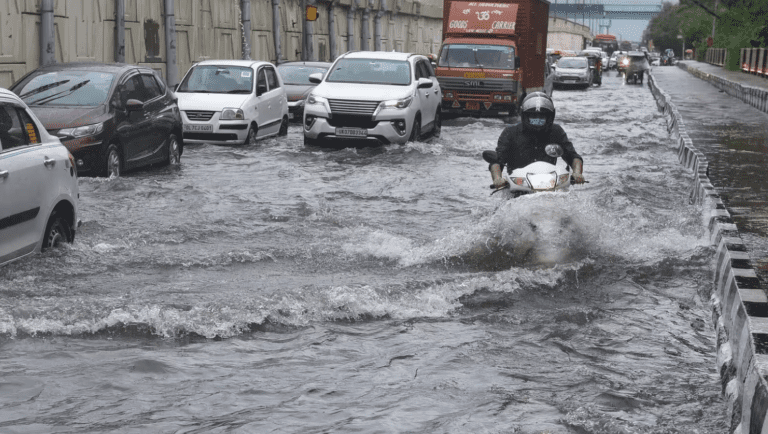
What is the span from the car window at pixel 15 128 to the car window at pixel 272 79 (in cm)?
1226

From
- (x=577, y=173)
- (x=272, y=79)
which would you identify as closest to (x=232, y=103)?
(x=272, y=79)

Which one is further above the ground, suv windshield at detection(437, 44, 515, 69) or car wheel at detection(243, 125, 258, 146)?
suv windshield at detection(437, 44, 515, 69)

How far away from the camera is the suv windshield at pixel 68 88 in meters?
13.7

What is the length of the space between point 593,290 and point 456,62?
19.4 meters

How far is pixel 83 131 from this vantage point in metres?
13.2

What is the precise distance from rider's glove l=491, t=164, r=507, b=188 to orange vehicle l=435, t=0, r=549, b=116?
1761 centimetres

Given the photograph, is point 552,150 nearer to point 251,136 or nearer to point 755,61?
point 251,136

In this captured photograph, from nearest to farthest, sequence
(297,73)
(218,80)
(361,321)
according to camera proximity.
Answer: (361,321) < (218,80) < (297,73)

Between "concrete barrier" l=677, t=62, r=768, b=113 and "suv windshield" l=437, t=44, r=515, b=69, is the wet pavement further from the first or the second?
"suv windshield" l=437, t=44, r=515, b=69

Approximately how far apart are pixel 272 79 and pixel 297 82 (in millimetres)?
5739

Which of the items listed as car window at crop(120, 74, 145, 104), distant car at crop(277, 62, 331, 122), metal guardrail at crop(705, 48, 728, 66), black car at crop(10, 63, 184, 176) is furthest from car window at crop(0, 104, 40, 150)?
metal guardrail at crop(705, 48, 728, 66)

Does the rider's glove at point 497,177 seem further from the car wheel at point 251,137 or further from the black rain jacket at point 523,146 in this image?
the car wheel at point 251,137

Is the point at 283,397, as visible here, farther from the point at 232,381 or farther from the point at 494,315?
the point at 494,315

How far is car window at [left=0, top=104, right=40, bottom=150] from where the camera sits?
7.79 meters
